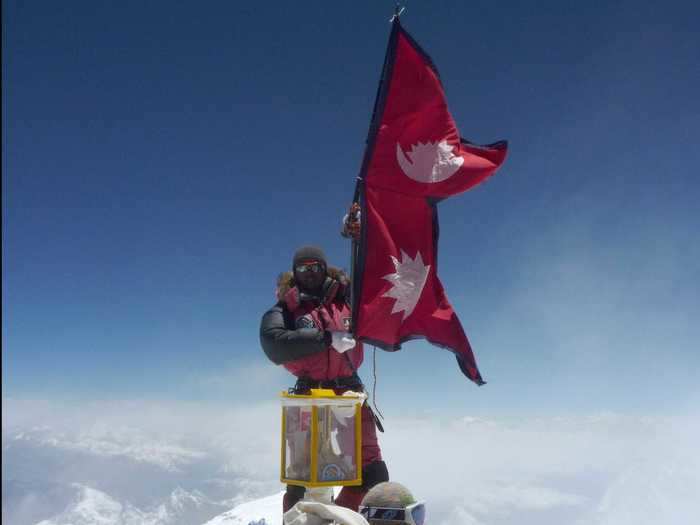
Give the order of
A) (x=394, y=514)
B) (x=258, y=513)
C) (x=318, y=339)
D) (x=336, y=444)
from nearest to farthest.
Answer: (x=394, y=514)
(x=336, y=444)
(x=318, y=339)
(x=258, y=513)

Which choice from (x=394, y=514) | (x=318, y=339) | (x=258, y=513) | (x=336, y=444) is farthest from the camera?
(x=258, y=513)

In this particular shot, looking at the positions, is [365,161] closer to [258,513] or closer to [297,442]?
[297,442]

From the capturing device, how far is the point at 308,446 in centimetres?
480

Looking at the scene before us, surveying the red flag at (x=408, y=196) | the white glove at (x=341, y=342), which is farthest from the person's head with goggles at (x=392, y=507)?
the red flag at (x=408, y=196)

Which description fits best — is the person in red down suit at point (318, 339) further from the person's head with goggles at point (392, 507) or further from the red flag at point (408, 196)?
the person's head with goggles at point (392, 507)

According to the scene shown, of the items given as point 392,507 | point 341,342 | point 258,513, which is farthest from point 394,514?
point 258,513

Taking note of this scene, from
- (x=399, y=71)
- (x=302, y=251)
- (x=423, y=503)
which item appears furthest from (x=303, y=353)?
(x=399, y=71)

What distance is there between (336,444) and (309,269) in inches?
89.5

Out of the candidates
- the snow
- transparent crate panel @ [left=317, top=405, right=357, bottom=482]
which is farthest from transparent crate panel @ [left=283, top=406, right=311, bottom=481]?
the snow

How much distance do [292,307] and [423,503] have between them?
292 centimetres

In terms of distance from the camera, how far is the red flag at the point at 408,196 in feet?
19.3

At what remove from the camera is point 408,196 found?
20.8 ft

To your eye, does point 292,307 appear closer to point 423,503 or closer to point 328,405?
point 328,405

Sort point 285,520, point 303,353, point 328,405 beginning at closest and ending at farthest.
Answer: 1. point 285,520
2. point 328,405
3. point 303,353
